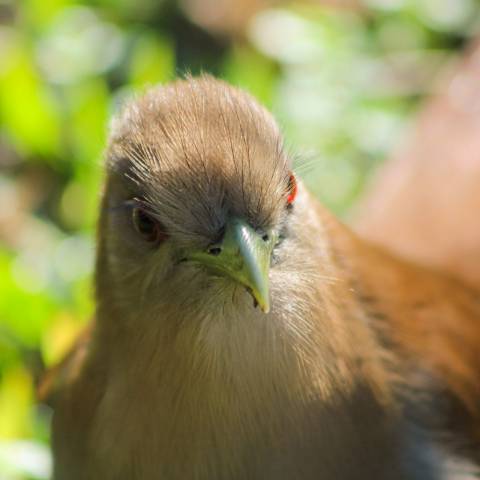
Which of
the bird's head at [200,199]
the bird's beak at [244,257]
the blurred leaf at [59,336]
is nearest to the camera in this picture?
the bird's beak at [244,257]

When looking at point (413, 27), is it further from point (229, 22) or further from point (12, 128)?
point (12, 128)

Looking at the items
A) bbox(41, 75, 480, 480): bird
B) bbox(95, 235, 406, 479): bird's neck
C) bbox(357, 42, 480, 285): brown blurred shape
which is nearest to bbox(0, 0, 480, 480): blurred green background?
bbox(357, 42, 480, 285): brown blurred shape

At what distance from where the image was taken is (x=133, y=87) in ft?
14.9

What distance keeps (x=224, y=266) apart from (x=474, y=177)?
65.2 inches

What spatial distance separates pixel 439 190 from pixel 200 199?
159 cm

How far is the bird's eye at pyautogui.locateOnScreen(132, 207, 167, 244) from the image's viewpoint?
2.57 meters

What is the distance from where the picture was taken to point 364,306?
2939 mm

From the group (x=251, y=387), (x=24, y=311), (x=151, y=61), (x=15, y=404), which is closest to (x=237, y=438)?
(x=251, y=387)

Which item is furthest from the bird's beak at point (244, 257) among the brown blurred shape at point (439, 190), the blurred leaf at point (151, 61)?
the blurred leaf at point (151, 61)

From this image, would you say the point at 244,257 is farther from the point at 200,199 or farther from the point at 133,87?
the point at 133,87

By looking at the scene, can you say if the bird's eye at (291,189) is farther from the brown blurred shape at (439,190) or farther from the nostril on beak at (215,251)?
the brown blurred shape at (439,190)

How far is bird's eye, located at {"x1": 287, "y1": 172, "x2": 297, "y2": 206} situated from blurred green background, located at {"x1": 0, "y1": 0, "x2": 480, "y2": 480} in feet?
4.47

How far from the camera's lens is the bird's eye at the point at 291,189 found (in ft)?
8.49

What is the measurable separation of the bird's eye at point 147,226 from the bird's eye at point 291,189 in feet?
0.87
